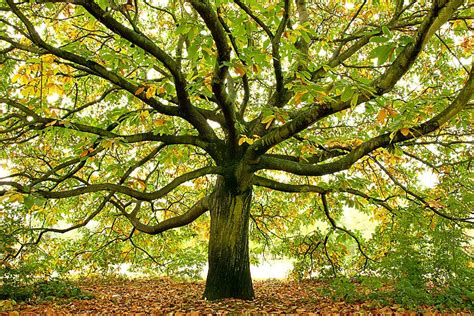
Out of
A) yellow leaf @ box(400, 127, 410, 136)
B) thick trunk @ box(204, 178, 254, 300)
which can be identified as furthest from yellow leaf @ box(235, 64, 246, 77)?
thick trunk @ box(204, 178, 254, 300)

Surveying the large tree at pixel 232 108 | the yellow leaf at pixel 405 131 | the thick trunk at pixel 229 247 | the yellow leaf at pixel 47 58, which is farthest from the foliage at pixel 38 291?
the yellow leaf at pixel 405 131

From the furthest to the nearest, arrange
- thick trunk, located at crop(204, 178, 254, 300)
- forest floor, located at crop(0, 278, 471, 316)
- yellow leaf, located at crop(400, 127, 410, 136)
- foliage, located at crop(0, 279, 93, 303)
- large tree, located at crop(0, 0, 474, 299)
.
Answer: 1. foliage, located at crop(0, 279, 93, 303)
2. thick trunk, located at crop(204, 178, 254, 300)
3. forest floor, located at crop(0, 278, 471, 316)
4. large tree, located at crop(0, 0, 474, 299)
5. yellow leaf, located at crop(400, 127, 410, 136)

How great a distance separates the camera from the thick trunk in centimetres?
620

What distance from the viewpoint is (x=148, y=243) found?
9781 millimetres

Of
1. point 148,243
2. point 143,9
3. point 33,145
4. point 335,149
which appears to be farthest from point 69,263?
point 335,149

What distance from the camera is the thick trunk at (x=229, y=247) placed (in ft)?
20.4

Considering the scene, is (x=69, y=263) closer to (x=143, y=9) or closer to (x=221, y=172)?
(x=221, y=172)

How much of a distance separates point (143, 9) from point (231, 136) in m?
4.33

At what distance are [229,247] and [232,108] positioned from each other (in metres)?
2.44

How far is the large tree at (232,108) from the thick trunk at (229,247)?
2 cm

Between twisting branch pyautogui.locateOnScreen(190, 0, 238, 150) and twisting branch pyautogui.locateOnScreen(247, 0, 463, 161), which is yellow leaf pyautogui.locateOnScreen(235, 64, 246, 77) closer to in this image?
twisting branch pyautogui.locateOnScreen(190, 0, 238, 150)

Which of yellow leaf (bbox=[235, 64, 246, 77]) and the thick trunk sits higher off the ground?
yellow leaf (bbox=[235, 64, 246, 77])

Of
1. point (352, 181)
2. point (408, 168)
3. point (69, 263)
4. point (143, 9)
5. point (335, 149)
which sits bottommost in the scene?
point (69, 263)

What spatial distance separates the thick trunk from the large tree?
0.02 meters
